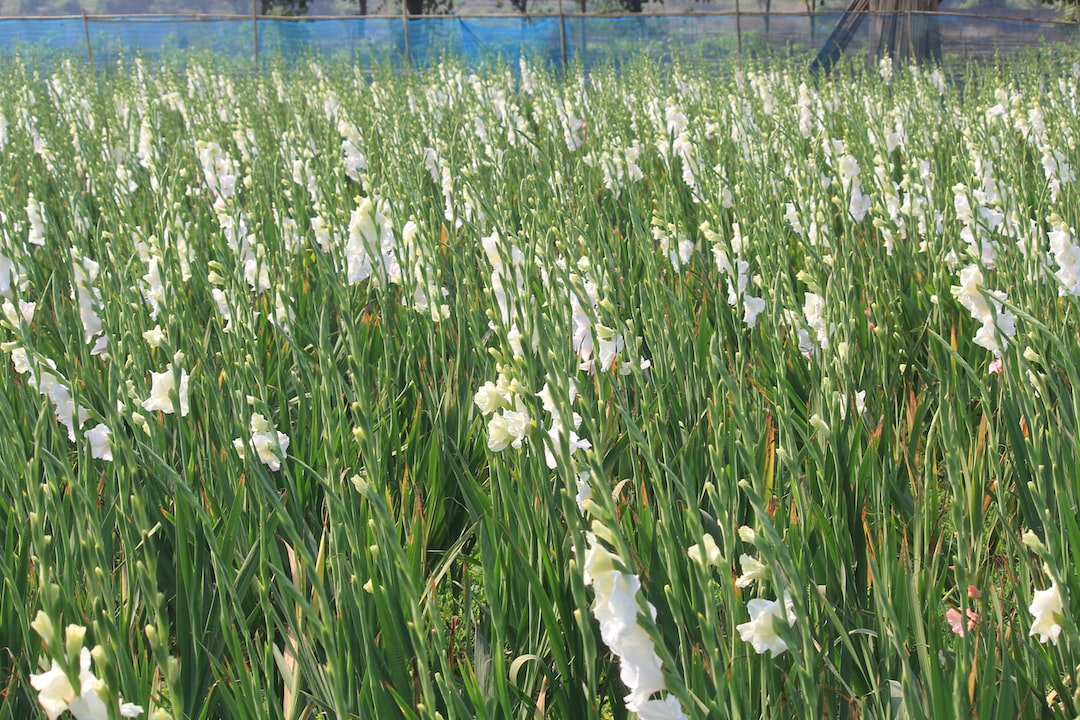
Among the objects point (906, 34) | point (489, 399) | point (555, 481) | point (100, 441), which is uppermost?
point (906, 34)

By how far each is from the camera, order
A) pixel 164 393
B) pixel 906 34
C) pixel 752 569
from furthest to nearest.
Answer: pixel 906 34, pixel 164 393, pixel 752 569

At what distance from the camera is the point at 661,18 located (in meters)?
13.6

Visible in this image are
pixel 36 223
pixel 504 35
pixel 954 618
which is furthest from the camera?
pixel 504 35

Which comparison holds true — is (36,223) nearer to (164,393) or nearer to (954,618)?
(164,393)

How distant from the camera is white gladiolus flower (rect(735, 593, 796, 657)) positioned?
1077mm

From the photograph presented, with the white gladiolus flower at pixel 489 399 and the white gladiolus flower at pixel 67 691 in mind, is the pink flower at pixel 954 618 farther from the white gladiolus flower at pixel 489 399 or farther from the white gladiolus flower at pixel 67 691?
the white gladiolus flower at pixel 67 691

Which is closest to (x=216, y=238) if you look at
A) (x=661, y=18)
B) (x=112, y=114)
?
(x=112, y=114)

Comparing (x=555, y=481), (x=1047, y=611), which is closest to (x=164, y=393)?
(x=555, y=481)

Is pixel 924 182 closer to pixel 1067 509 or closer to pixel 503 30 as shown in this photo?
pixel 1067 509

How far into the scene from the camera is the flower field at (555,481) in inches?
45.6

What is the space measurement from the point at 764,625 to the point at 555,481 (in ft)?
2.30

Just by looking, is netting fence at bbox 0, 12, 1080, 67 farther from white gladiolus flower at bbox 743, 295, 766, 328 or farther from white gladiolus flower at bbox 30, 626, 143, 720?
white gladiolus flower at bbox 30, 626, 143, 720

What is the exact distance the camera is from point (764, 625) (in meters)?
1.09

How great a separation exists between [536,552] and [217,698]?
1.71 ft
